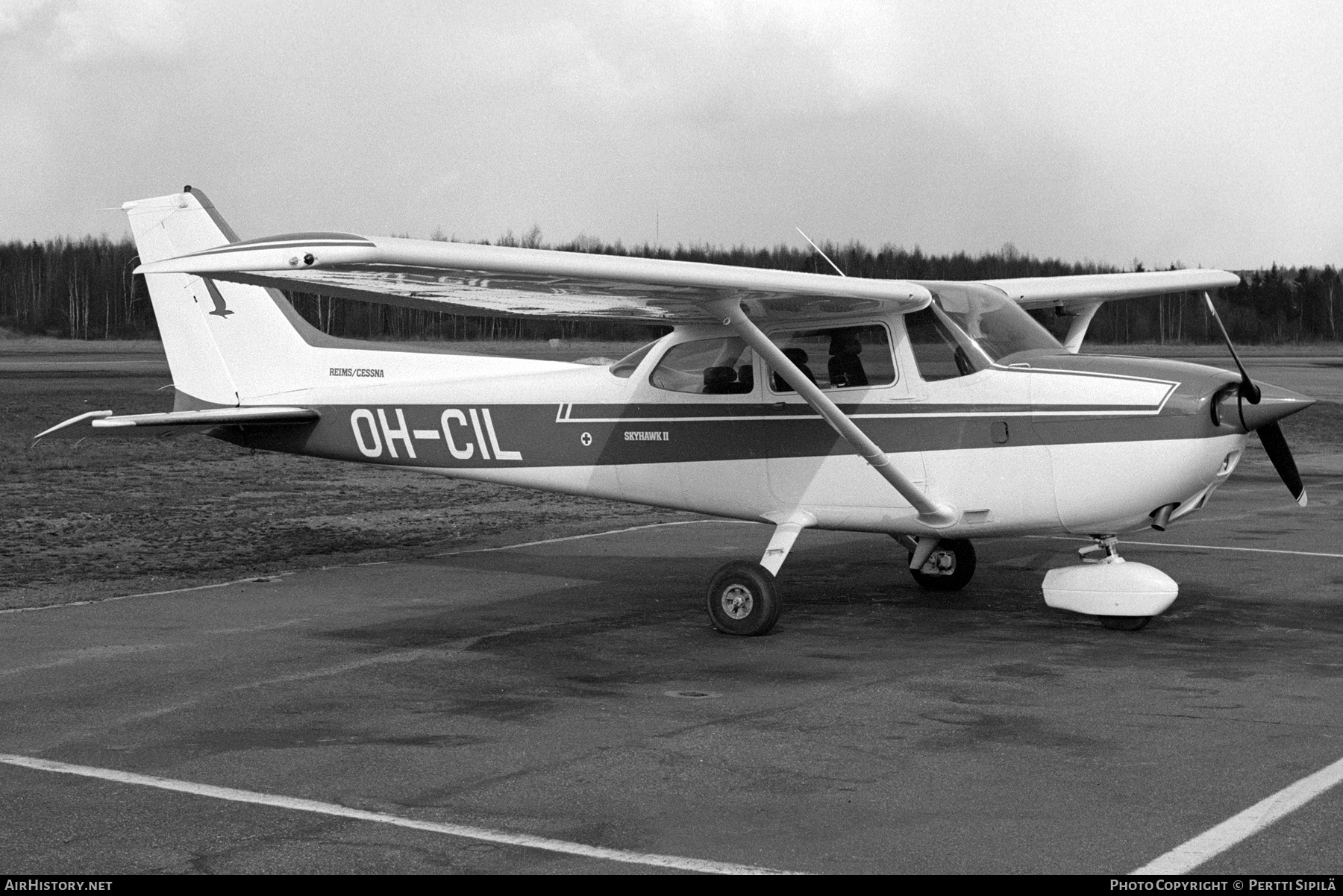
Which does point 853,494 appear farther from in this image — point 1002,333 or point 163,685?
point 163,685

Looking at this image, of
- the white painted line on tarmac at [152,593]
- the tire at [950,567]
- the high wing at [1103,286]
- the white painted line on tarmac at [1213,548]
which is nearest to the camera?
the white painted line on tarmac at [152,593]

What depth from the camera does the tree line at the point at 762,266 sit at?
7862cm

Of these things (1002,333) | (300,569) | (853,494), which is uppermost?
(1002,333)

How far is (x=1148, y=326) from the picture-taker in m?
83.4

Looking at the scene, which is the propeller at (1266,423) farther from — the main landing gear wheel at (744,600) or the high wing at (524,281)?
the main landing gear wheel at (744,600)

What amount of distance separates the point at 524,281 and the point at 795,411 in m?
2.38

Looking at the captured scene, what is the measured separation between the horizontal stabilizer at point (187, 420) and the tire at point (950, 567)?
205 inches

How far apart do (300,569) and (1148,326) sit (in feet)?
256

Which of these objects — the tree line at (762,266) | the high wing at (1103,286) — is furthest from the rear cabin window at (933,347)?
the tree line at (762,266)

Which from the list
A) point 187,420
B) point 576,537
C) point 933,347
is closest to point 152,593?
point 187,420

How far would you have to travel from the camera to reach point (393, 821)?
5.33 metres

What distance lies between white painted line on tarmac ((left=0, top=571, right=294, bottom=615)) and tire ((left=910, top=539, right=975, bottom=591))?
5251 mm

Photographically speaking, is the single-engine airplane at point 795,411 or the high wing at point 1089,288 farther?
the high wing at point 1089,288
